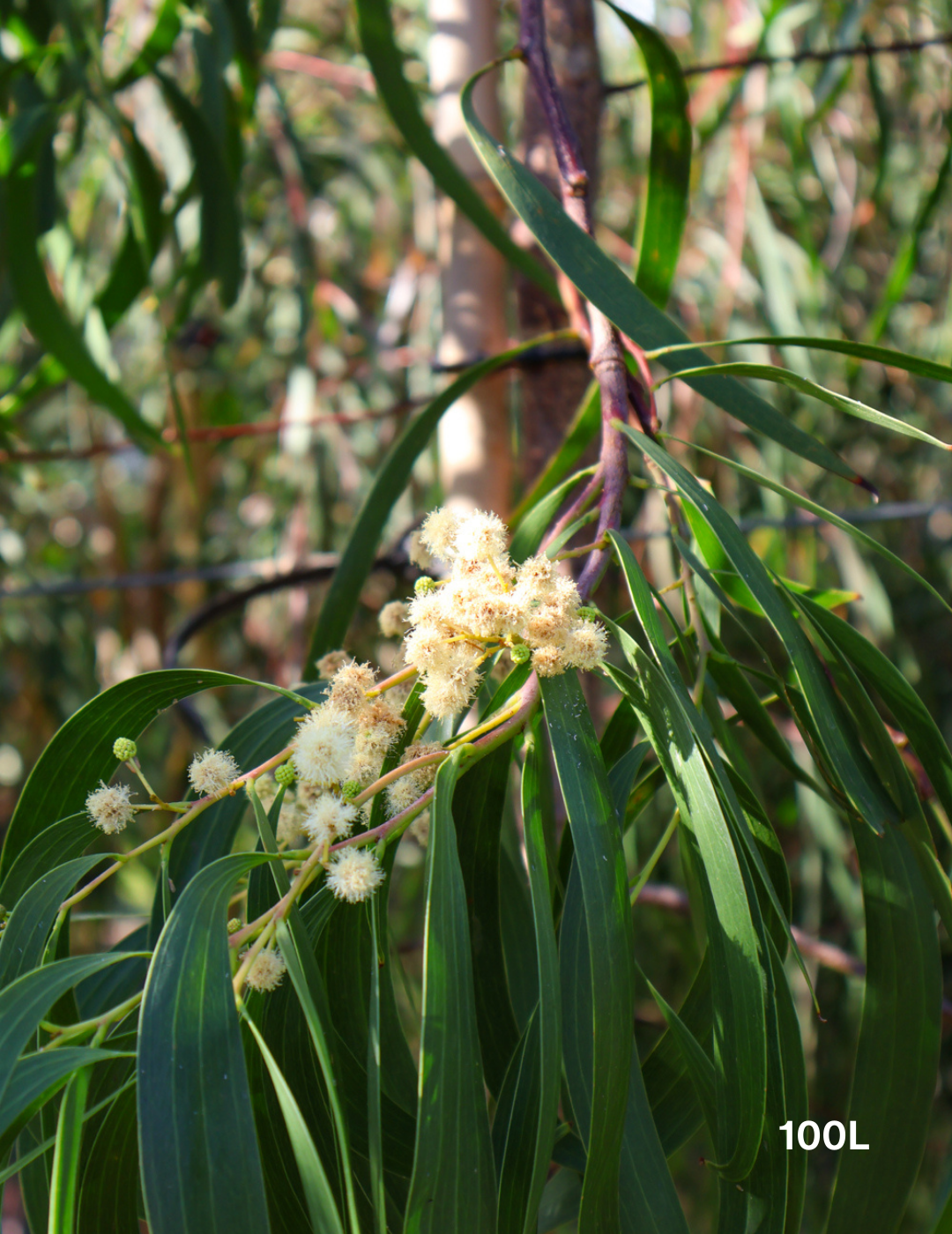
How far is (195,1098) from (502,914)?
0.69 ft

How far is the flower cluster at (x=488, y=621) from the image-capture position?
0.30 m

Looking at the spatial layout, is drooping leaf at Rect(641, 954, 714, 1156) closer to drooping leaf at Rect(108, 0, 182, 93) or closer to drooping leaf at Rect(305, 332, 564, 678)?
drooping leaf at Rect(305, 332, 564, 678)

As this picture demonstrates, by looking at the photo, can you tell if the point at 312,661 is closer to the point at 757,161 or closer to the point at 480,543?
the point at 480,543

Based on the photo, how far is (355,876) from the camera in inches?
10.8

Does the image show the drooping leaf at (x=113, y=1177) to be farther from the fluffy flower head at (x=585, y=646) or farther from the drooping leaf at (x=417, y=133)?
the drooping leaf at (x=417, y=133)

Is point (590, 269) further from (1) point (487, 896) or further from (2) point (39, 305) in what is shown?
(2) point (39, 305)

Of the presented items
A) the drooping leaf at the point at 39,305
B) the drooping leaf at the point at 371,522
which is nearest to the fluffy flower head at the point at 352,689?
the drooping leaf at the point at 371,522

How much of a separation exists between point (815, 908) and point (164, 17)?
1.30m

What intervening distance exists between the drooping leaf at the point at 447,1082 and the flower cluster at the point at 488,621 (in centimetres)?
5

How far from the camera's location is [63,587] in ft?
3.42

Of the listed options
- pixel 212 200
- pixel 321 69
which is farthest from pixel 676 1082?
pixel 321 69

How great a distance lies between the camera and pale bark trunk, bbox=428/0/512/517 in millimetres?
670

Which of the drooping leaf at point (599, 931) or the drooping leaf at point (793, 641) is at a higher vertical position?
the drooping leaf at point (793, 641)

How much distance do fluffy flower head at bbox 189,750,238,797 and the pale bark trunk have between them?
36cm
